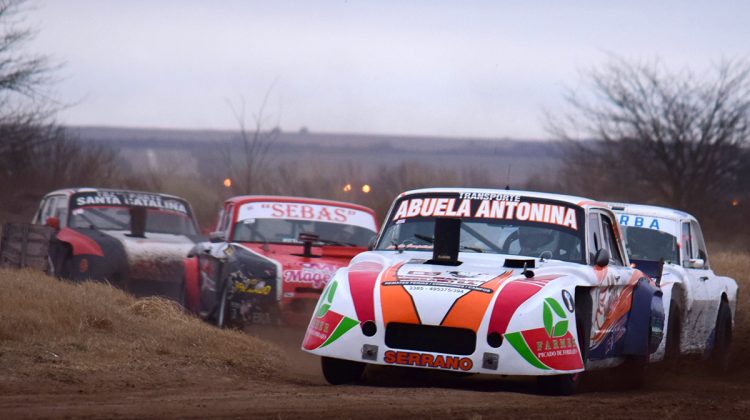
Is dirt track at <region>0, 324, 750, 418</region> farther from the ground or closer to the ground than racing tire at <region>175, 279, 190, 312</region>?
farther from the ground

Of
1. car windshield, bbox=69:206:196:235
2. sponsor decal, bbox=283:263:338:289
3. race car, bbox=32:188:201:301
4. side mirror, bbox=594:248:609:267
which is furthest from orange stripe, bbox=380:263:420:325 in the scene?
car windshield, bbox=69:206:196:235

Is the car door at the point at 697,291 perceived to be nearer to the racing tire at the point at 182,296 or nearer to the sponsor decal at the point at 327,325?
the sponsor decal at the point at 327,325

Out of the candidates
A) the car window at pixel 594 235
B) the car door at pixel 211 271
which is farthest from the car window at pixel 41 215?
the car window at pixel 594 235

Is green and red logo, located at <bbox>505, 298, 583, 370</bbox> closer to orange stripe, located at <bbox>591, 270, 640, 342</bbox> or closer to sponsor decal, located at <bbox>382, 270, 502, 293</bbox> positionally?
sponsor decal, located at <bbox>382, 270, 502, 293</bbox>

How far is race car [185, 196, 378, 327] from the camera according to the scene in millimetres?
13984

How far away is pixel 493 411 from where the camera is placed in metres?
7.75

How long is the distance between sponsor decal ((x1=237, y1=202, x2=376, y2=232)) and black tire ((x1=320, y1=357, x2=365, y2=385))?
6466mm

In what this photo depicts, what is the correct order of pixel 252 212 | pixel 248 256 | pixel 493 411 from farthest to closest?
pixel 252 212, pixel 248 256, pixel 493 411

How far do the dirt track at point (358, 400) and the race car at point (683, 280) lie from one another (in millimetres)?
2628

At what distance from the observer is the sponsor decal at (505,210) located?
10375 millimetres

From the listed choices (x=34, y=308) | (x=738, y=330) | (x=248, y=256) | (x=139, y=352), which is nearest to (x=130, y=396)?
(x=139, y=352)

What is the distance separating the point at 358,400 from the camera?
26.2 feet

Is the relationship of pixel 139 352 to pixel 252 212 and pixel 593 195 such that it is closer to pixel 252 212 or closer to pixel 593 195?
pixel 252 212

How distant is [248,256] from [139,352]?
415 centimetres
